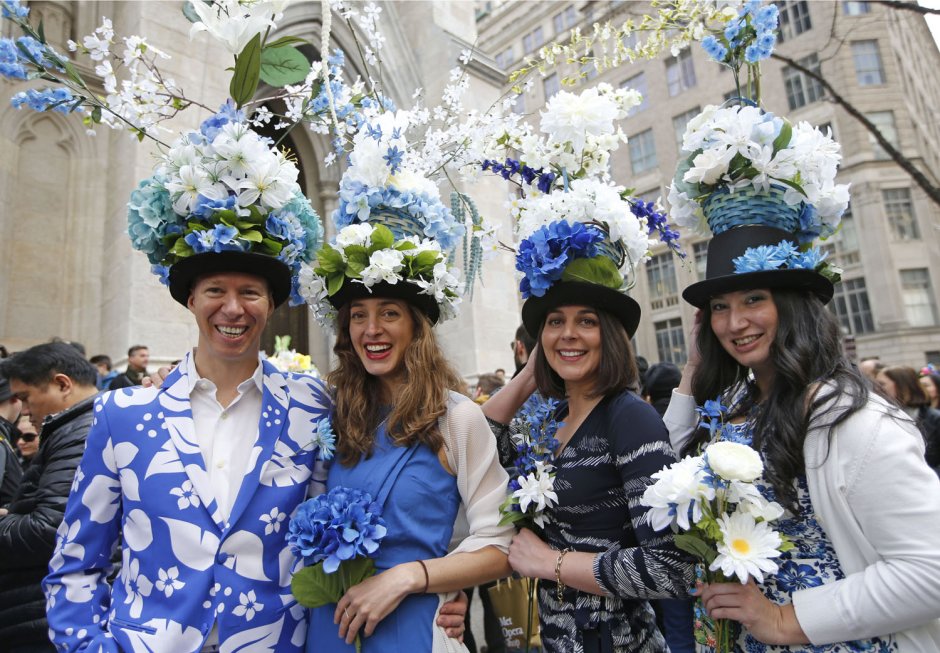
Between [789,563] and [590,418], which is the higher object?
[590,418]

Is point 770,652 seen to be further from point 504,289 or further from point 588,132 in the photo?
point 504,289

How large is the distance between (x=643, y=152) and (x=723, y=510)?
36.3 metres

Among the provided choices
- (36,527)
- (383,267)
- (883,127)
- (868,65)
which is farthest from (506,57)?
(36,527)

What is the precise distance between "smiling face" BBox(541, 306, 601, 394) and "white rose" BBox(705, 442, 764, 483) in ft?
2.26

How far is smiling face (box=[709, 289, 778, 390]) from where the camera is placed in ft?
6.16

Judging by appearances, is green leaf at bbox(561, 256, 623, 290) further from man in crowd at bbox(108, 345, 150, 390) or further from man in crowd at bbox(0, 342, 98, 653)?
man in crowd at bbox(108, 345, 150, 390)

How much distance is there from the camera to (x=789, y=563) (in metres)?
1.70

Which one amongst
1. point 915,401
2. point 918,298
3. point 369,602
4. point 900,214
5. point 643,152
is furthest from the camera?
point 643,152

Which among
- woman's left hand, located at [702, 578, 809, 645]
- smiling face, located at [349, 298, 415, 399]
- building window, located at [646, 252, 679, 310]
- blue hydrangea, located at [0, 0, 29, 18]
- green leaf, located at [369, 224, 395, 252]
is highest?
building window, located at [646, 252, 679, 310]

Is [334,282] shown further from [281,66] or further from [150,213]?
[281,66]

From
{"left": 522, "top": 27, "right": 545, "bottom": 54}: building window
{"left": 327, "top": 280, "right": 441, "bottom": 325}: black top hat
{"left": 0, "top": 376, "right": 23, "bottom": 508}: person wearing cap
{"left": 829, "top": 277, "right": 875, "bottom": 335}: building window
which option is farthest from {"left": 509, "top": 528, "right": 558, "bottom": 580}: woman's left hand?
{"left": 522, "top": 27, "right": 545, "bottom": 54}: building window

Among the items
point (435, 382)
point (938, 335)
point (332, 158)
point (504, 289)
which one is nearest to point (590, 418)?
point (435, 382)

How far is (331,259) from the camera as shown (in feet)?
7.01

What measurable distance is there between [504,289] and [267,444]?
6694mm
